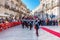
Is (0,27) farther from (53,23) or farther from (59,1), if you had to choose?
(59,1)

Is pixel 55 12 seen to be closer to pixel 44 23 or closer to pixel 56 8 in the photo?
pixel 56 8

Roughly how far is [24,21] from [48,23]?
16.9 meters

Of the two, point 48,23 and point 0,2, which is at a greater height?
point 0,2

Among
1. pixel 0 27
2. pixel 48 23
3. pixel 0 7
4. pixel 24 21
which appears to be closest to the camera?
pixel 0 27

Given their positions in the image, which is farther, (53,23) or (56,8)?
(56,8)

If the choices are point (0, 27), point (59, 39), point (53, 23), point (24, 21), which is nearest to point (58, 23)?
point (53, 23)

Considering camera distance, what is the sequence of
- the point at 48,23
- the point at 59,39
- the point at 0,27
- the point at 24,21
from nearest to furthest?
the point at 59,39, the point at 0,27, the point at 24,21, the point at 48,23

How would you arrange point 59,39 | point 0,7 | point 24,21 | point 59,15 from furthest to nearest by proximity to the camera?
1. point 59,15
2. point 0,7
3. point 24,21
4. point 59,39

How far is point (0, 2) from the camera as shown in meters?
53.9

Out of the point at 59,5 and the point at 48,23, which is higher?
the point at 59,5

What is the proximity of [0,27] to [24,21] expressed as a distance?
4.94 m

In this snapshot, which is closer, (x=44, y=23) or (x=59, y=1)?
(x=44, y=23)

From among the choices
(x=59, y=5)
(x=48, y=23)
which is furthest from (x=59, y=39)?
(x=59, y=5)

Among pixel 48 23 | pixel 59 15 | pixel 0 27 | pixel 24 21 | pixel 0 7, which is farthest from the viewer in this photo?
pixel 59 15
